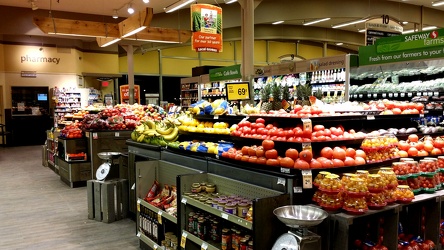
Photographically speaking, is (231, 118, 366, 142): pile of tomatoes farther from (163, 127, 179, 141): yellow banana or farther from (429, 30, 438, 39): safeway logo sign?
(429, 30, 438, 39): safeway logo sign

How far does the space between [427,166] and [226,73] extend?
375 inches

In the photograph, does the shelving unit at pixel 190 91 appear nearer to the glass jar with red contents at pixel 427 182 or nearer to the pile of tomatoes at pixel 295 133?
the pile of tomatoes at pixel 295 133

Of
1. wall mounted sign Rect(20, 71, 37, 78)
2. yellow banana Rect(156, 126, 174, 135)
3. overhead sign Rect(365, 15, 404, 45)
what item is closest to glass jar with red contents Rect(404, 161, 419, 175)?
yellow banana Rect(156, 126, 174, 135)

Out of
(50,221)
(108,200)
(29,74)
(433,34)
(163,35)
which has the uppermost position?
(163,35)

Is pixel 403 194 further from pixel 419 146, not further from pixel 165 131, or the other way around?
pixel 165 131

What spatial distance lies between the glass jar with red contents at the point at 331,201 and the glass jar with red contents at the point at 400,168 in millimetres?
1000

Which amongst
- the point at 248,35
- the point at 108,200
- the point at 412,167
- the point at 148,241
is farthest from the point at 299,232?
the point at 248,35

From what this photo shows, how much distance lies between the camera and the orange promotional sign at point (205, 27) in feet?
28.7

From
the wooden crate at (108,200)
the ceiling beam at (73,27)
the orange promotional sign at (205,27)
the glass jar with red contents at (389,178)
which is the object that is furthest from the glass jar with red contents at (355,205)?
the ceiling beam at (73,27)

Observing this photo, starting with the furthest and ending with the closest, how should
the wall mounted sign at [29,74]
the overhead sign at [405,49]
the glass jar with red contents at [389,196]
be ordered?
the wall mounted sign at [29,74] < the overhead sign at [405,49] < the glass jar with red contents at [389,196]

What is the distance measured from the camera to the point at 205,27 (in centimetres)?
895

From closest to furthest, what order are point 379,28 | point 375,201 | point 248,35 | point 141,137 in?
1. point 375,201
2. point 141,137
3. point 379,28
4. point 248,35

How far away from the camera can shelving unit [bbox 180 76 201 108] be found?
1543 cm

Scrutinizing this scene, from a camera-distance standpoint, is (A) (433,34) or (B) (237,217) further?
(A) (433,34)
